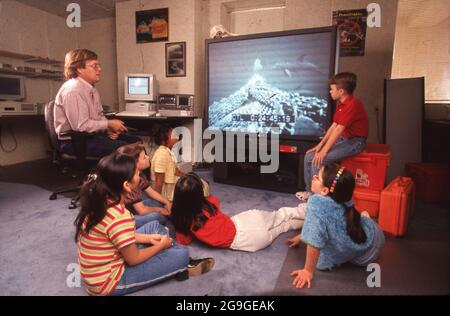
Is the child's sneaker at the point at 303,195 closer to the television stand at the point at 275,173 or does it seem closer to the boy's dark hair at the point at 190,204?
the television stand at the point at 275,173

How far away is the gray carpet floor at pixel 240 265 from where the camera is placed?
1330 millimetres

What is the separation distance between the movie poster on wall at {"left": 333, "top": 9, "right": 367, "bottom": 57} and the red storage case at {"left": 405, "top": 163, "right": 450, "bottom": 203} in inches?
58.0

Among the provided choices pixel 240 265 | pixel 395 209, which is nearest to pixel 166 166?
pixel 240 265

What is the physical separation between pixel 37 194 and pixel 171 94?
1.97 metres

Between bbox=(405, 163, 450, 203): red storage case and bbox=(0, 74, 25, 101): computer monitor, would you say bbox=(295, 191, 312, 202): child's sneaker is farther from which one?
bbox=(0, 74, 25, 101): computer monitor

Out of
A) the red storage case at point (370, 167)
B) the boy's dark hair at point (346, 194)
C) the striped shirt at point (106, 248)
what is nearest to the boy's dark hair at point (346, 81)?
the red storage case at point (370, 167)

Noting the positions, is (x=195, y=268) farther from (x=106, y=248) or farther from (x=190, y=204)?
(x=106, y=248)

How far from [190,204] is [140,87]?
2720 millimetres

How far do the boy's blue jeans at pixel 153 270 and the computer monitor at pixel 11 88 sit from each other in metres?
3.58

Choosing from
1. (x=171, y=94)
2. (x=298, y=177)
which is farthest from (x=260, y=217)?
(x=171, y=94)

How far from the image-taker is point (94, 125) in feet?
7.30

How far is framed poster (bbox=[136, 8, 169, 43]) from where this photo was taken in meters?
3.87

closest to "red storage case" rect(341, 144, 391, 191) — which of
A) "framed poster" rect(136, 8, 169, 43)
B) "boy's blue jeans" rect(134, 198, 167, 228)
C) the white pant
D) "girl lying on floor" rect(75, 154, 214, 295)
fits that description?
the white pant

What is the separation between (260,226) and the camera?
1746 mm
